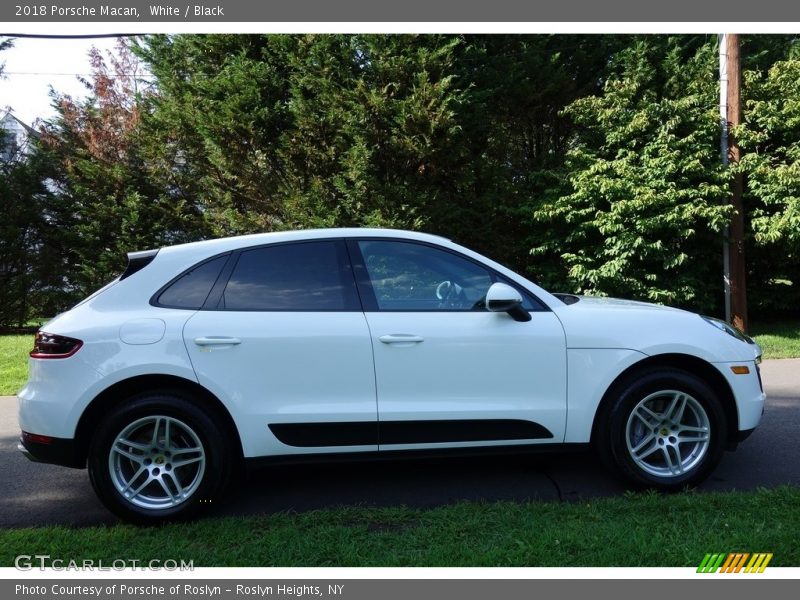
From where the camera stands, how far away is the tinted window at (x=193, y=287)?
390 centimetres

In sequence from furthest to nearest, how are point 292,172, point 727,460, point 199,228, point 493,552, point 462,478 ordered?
1. point 199,228
2. point 292,172
3. point 727,460
4. point 462,478
5. point 493,552

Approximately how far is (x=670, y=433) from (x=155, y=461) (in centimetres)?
316

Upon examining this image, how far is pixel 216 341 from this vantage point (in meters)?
3.76

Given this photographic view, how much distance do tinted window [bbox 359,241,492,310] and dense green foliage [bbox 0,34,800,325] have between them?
22.0 feet

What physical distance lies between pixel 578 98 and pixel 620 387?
966 centimetres

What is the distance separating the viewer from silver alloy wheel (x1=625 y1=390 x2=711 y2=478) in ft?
13.4

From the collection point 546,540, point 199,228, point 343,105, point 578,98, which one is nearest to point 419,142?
point 343,105

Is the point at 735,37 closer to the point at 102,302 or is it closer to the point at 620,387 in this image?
the point at 620,387

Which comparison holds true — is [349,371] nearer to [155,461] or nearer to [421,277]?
[421,277]

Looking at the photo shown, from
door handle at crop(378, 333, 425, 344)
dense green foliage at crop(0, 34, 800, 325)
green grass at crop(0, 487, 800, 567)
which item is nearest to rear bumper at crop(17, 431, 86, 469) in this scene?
green grass at crop(0, 487, 800, 567)

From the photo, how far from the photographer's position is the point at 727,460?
4801 mm

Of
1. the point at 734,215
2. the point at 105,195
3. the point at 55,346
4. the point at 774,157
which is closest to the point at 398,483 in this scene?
the point at 55,346

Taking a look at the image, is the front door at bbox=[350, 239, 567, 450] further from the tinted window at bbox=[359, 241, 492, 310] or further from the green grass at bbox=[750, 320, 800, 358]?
the green grass at bbox=[750, 320, 800, 358]

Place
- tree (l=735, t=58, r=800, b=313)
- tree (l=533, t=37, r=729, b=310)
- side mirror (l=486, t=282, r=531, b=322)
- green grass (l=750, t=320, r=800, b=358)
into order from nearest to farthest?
side mirror (l=486, t=282, r=531, b=322)
green grass (l=750, t=320, r=800, b=358)
tree (l=533, t=37, r=729, b=310)
tree (l=735, t=58, r=800, b=313)
